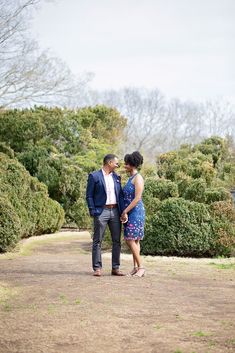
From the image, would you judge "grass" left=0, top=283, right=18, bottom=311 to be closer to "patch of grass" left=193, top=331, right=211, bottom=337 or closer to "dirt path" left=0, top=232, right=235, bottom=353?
"dirt path" left=0, top=232, right=235, bottom=353

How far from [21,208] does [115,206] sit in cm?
947

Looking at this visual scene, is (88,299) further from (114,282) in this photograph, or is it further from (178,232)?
(178,232)

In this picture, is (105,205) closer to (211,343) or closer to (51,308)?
(51,308)

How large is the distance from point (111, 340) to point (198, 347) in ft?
2.43

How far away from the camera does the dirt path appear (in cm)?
481

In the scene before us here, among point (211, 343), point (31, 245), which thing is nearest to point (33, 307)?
point (211, 343)

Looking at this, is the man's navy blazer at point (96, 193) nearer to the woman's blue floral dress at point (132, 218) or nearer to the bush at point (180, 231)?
the woman's blue floral dress at point (132, 218)

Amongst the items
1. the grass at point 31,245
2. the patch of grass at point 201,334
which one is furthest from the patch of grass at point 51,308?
the grass at point 31,245

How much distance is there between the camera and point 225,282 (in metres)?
8.64


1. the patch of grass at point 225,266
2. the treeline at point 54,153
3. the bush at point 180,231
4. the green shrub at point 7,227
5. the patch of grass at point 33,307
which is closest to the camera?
the patch of grass at point 33,307

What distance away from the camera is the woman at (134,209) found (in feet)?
28.8

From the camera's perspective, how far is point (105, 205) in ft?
29.1

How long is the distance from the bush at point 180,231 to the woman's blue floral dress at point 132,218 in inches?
180

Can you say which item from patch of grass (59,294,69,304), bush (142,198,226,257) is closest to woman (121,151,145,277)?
patch of grass (59,294,69,304)
